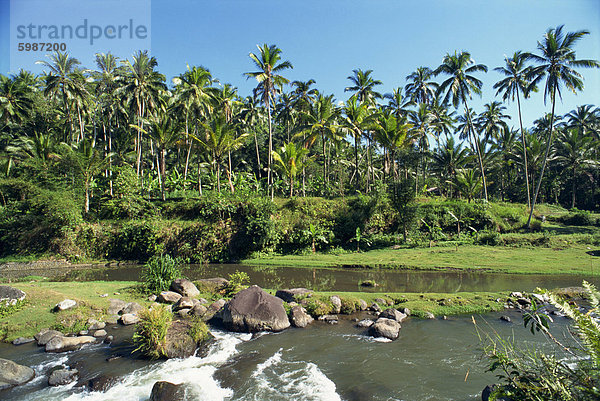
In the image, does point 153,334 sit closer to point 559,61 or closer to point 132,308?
point 132,308

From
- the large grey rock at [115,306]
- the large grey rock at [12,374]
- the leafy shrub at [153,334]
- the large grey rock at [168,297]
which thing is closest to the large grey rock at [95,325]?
the large grey rock at [115,306]

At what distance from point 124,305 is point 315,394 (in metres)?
8.30

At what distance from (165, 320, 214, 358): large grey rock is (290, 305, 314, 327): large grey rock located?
2.73m

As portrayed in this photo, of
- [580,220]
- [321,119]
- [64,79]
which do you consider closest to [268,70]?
[321,119]

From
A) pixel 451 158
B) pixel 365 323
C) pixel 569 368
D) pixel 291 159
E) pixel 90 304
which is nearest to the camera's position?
pixel 569 368

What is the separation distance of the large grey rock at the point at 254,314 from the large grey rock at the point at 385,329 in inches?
108

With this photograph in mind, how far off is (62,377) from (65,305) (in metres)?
4.43

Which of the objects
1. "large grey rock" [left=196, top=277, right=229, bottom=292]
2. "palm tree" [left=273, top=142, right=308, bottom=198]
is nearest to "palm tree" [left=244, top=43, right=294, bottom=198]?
"palm tree" [left=273, top=142, right=308, bottom=198]

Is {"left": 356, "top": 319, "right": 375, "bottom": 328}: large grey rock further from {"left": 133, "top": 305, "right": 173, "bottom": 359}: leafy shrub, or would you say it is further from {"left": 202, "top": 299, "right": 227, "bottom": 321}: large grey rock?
{"left": 133, "top": 305, "right": 173, "bottom": 359}: leafy shrub

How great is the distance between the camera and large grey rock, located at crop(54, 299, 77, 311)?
36.5 feet

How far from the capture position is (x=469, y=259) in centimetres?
2097

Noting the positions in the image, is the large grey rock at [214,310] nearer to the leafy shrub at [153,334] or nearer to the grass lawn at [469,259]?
the leafy shrub at [153,334]

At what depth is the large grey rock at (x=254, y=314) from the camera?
10.5m

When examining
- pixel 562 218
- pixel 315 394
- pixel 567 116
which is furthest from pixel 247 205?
pixel 567 116
